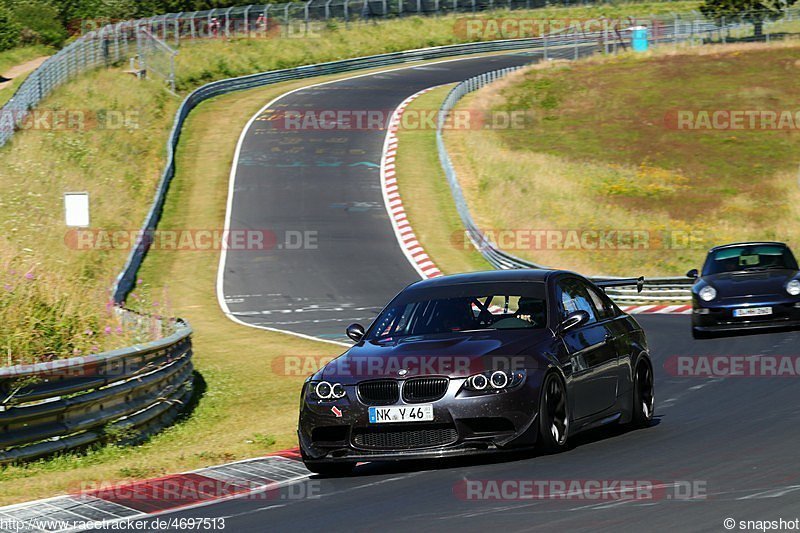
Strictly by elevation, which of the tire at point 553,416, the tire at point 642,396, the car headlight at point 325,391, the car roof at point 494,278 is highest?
the car roof at point 494,278

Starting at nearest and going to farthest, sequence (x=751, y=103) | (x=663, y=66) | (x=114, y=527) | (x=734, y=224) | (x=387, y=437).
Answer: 1. (x=114, y=527)
2. (x=387, y=437)
3. (x=734, y=224)
4. (x=751, y=103)
5. (x=663, y=66)

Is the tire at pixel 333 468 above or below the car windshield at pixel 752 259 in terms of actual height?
above

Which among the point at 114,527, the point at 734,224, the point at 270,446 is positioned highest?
the point at 114,527

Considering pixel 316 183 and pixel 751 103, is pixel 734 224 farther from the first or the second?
pixel 751 103

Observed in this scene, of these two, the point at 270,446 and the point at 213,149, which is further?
the point at 213,149

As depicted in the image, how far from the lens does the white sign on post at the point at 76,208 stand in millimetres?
24734

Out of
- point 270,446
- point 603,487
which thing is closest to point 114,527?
point 603,487

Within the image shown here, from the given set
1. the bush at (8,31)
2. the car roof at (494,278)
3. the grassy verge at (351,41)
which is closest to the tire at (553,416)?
the car roof at (494,278)

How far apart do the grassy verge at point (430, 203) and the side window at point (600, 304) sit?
19.4 meters

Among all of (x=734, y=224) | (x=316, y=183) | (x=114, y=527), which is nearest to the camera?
(x=114, y=527)

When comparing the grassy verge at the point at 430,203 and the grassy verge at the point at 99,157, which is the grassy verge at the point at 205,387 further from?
the grassy verge at the point at 430,203

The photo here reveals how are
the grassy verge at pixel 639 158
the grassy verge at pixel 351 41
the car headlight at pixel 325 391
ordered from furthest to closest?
the grassy verge at pixel 351 41, the grassy verge at pixel 639 158, the car headlight at pixel 325 391

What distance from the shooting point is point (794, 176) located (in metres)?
43.2

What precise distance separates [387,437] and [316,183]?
3184cm
